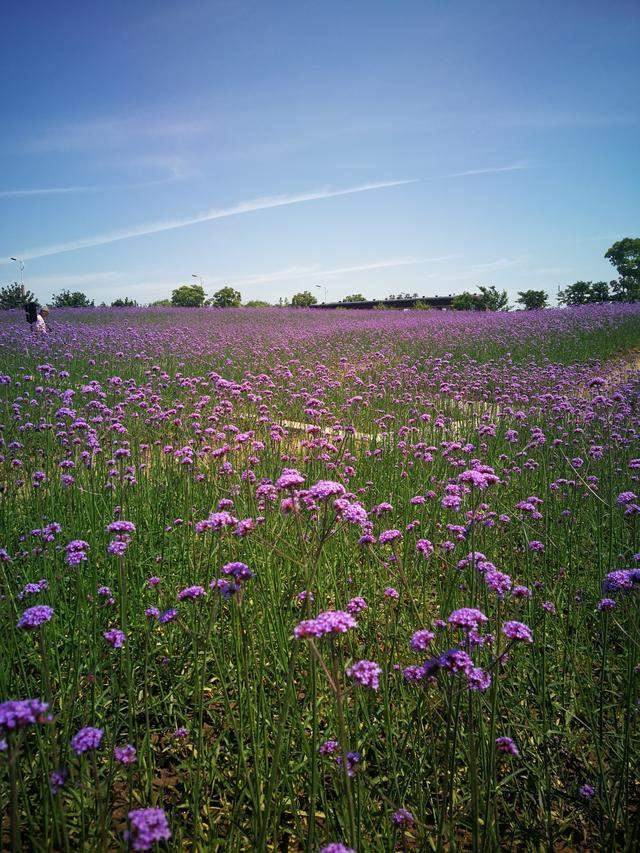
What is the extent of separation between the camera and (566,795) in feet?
5.81

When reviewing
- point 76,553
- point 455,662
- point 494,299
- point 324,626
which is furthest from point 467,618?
point 494,299

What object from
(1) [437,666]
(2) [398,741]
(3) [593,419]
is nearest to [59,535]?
(2) [398,741]

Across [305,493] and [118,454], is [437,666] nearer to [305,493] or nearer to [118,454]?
[305,493]

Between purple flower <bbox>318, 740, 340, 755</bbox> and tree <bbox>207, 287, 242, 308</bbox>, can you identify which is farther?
tree <bbox>207, 287, 242, 308</bbox>

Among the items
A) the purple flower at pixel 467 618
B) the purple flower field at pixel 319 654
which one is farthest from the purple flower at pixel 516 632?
the purple flower at pixel 467 618

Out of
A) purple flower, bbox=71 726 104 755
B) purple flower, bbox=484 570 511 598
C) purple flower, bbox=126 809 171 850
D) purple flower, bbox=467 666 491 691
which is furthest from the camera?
purple flower, bbox=484 570 511 598

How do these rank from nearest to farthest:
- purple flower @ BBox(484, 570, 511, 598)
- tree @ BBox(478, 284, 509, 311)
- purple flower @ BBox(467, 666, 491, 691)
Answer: purple flower @ BBox(467, 666, 491, 691)
purple flower @ BBox(484, 570, 511, 598)
tree @ BBox(478, 284, 509, 311)

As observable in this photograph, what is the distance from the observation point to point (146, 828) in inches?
39.5

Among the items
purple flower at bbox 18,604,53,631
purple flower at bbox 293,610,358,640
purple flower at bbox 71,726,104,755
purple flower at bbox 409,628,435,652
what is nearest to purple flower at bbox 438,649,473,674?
purple flower at bbox 409,628,435,652

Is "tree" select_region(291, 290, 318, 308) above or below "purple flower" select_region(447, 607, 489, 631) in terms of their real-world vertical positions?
above

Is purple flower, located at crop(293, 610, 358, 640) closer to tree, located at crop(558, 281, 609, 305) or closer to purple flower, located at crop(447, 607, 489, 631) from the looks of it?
purple flower, located at crop(447, 607, 489, 631)

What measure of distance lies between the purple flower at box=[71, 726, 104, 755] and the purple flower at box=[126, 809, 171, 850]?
218 millimetres

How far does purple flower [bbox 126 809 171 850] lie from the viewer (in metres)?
0.97

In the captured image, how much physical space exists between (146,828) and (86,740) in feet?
1.02
